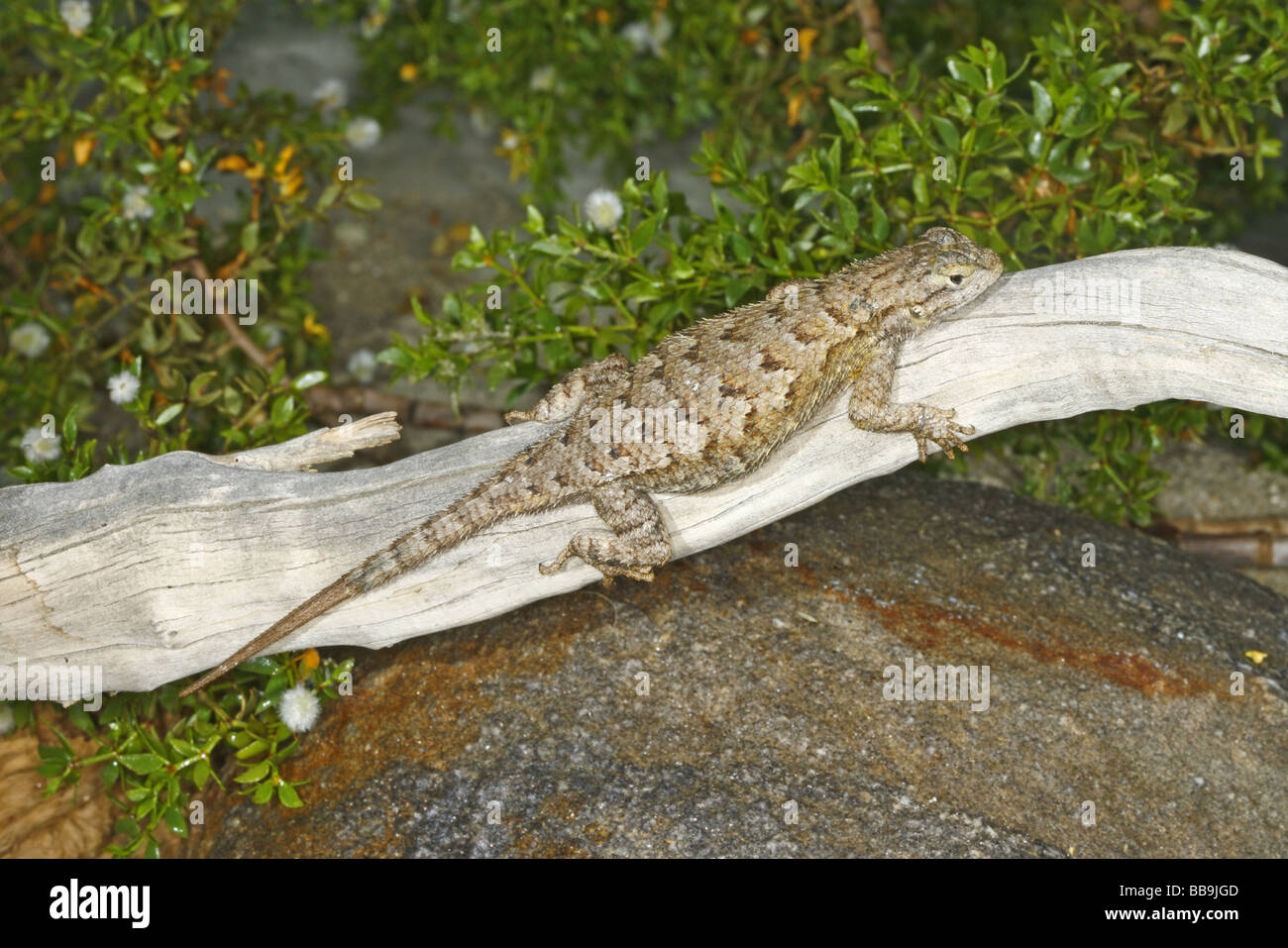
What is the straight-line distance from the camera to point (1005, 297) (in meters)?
4.25

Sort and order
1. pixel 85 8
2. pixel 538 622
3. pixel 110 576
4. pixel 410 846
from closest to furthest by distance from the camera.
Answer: pixel 410 846 < pixel 110 576 < pixel 538 622 < pixel 85 8

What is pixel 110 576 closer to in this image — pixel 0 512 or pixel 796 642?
pixel 0 512

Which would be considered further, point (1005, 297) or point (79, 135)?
point (79, 135)

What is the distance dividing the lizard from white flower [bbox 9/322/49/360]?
8.02ft

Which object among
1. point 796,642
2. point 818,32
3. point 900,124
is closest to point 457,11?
point 818,32

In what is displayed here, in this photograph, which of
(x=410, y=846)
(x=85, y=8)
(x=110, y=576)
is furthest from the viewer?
(x=85, y=8)

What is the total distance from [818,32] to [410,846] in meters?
4.68

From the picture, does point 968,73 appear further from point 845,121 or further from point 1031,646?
point 1031,646

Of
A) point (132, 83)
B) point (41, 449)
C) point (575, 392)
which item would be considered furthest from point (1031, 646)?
point (132, 83)

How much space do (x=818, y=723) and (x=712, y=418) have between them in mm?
1177

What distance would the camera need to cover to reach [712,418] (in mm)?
4062

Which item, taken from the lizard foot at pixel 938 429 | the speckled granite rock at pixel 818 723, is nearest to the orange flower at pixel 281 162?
the speckled granite rock at pixel 818 723

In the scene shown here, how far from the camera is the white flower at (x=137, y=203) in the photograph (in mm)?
5305

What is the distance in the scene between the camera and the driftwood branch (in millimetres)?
4047
